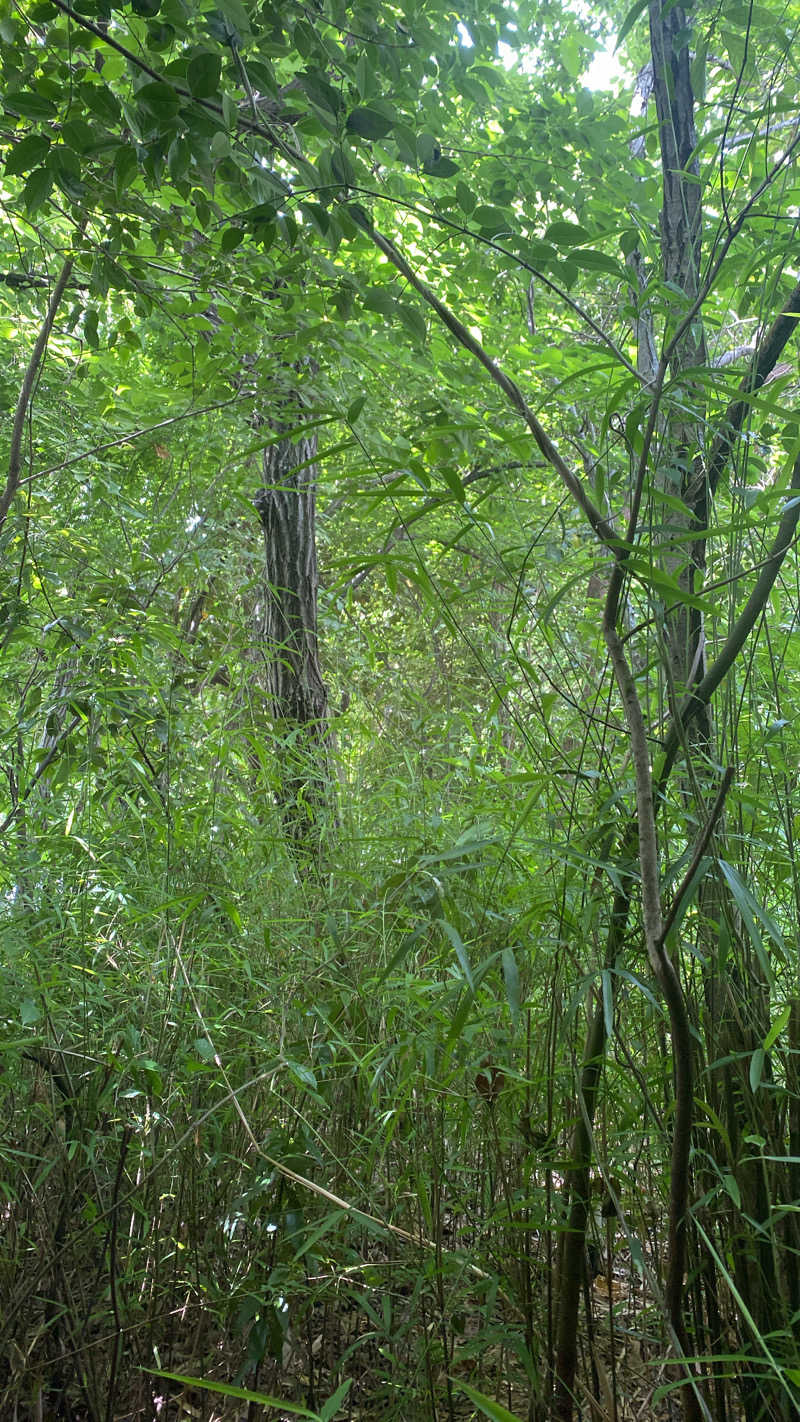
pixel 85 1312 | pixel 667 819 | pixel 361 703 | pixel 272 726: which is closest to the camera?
pixel 667 819

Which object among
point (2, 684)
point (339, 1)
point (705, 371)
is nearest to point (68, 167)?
point (339, 1)

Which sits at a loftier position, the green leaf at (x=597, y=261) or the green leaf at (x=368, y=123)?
the green leaf at (x=368, y=123)

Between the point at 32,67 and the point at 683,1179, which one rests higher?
the point at 32,67

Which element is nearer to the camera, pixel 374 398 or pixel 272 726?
pixel 272 726

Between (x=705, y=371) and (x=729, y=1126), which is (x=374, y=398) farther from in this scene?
(x=729, y=1126)

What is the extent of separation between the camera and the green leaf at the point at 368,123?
3.54ft

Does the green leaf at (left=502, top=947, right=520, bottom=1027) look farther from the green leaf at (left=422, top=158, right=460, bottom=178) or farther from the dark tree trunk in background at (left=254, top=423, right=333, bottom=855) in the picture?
the dark tree trunk in background at (left=254, top=423, right=333, bottom=855)

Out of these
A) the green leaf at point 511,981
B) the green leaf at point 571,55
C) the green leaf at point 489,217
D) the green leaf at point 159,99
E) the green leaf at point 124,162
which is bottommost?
the green leaf at point 511,981

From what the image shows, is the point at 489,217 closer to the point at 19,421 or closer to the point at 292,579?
the point at 19,421

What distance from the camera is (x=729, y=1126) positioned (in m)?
1.04

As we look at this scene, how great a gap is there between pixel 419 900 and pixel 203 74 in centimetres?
109

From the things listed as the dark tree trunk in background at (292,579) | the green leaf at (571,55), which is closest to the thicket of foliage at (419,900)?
the dark tree trunk in background at (292,579)

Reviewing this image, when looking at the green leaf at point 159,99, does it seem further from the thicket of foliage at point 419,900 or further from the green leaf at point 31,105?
the green leaf at point 31,105

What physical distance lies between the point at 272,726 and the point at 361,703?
0.28 metres
